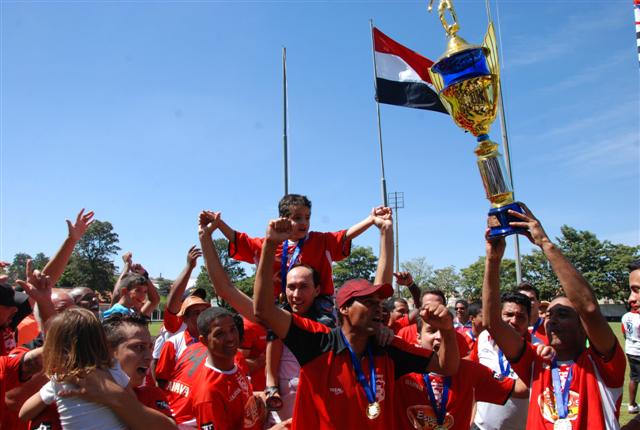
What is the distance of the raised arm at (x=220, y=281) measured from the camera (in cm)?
332

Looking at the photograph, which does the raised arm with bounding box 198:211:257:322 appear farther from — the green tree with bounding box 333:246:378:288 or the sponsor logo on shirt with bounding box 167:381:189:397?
the green tree with bounding box 333:246:378:288

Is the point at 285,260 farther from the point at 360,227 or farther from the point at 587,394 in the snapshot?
the point at 587,394

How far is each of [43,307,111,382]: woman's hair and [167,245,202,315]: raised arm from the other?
229cm

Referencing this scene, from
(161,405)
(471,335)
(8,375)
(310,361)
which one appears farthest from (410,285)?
(8,375)

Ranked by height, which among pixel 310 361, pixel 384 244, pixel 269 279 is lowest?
pixel 310 361

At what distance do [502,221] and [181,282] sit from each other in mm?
3169

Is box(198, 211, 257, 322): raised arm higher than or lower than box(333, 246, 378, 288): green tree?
lower

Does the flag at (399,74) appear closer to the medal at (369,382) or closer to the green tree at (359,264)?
the medal at (369,382)

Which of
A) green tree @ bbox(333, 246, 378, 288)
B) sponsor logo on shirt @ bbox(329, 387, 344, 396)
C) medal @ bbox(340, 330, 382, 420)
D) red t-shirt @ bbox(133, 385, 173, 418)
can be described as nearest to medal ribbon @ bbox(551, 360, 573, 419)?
medal @ bbox(340, 330, 382, 420)

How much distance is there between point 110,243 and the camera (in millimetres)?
90250

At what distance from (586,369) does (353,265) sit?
73701mm

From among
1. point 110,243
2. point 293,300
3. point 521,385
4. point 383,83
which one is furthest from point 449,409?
point 110,243

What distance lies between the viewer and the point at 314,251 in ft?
15.0

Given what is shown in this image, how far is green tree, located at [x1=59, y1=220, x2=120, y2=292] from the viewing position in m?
81.9
